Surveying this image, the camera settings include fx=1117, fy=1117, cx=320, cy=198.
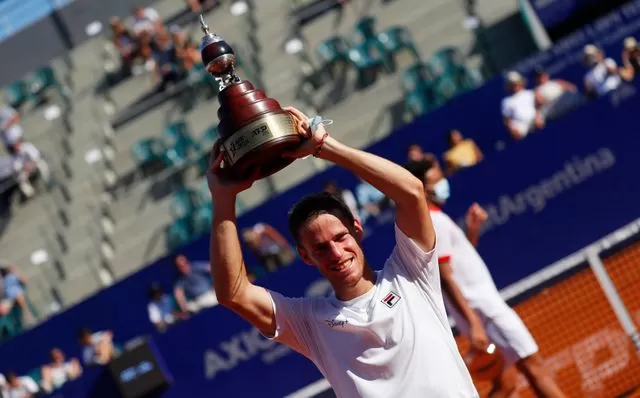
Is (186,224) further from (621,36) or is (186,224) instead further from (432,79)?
(621,36)

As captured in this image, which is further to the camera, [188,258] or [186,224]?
[186,224]

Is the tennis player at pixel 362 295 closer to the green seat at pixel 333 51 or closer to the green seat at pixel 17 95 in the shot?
the green seat at pixel 333 51

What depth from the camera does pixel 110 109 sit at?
20016mm

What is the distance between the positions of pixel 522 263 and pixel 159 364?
3421 mm

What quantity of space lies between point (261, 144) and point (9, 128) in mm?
17340

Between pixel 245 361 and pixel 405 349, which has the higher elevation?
A: pixel 245 361

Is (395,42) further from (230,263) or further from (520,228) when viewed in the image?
(230,263)

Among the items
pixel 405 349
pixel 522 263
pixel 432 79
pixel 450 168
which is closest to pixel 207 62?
pixel 405 349

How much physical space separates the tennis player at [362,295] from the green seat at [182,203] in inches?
505

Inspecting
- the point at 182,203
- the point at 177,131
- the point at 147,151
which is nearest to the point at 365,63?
the point at 177,131

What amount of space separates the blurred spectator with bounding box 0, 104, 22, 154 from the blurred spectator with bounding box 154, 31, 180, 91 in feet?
8.94

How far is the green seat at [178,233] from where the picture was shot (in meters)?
16.6

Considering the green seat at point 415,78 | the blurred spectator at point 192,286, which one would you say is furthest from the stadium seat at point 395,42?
the blurred spectator at point 192,286

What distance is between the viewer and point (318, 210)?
3857mm
